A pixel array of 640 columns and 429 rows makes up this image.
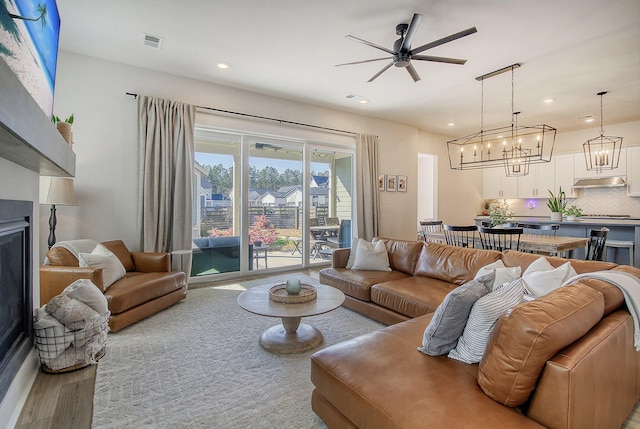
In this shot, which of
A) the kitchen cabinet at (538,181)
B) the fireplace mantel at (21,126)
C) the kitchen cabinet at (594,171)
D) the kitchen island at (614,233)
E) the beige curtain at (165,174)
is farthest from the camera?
the kitchen cabinet at (538,181)

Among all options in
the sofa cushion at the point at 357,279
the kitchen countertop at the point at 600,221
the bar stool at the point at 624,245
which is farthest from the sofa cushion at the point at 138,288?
the kitchen countertop at the point at 600,221

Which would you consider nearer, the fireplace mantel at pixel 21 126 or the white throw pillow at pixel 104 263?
the fireplace mantel at pixel 21 126

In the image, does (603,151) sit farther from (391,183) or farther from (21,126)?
(21,126)

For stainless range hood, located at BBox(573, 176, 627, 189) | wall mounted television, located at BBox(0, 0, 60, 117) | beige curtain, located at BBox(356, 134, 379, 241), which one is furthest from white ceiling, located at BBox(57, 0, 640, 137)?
stainless range hood, located at BBox(573, 176, 627, 189)

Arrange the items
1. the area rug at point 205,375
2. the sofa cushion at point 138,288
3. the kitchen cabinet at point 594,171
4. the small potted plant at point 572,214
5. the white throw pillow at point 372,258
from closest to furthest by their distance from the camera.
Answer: the area rug at point 205,375 < the sofa cushion at point 138,288 < the white throw pillow at point 372,258 < the small potted plant at point 572,214 < the kitchen cabinet at point 594,171

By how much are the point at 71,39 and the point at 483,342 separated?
15.4 ft

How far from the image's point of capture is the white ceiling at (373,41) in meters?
2.70

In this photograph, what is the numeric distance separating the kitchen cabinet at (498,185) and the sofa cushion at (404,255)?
5.56 metres

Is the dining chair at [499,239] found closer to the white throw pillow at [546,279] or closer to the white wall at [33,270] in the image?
the white throw pillow at [546,279]

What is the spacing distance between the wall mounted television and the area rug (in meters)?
1.75

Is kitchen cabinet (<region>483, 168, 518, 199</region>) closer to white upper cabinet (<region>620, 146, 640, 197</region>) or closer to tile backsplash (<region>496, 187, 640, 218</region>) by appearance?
tile backsplash (<region>496, 187, 640, 218</region>)

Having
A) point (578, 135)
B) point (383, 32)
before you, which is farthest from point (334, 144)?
point (578, 135)

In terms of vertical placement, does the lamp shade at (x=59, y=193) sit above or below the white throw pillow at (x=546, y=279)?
above

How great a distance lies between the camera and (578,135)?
668 cm
